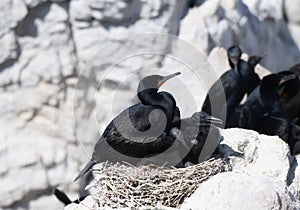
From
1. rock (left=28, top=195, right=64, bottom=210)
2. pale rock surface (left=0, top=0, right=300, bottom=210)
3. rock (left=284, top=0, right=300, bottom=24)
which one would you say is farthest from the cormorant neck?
rock (left=284, top=0, right=300, bottom=24)

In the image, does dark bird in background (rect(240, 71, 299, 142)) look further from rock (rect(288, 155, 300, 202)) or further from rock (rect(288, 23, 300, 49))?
rock (rect(288, 23, 300, 49))

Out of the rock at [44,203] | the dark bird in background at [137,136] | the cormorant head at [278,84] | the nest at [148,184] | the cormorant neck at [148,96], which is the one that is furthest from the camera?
the rock at [44,203]

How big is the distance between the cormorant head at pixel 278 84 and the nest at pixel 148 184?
2.86m

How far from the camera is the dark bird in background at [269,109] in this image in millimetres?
8328

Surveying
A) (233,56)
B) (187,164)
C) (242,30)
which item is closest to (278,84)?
(233,56)

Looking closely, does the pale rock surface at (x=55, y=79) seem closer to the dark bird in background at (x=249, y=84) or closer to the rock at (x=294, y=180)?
the dark bird in background at (x=249, y=84)

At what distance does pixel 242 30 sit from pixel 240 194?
6621 millimetres

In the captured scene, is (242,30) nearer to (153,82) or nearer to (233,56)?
(233,56)

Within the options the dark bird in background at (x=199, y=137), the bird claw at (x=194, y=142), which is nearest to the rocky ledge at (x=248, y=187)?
the dark bird in background at (x=199, y=137)

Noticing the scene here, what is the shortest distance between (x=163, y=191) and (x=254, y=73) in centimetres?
444

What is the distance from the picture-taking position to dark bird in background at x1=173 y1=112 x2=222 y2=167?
608cm

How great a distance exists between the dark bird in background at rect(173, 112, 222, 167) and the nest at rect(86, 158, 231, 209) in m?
0.27

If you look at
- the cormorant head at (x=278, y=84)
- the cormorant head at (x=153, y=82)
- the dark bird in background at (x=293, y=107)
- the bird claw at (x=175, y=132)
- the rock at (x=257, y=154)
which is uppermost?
the cormorant head at (x=153, y=82)

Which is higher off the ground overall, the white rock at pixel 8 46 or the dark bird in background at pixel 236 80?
the white rock at pixel 8 46
